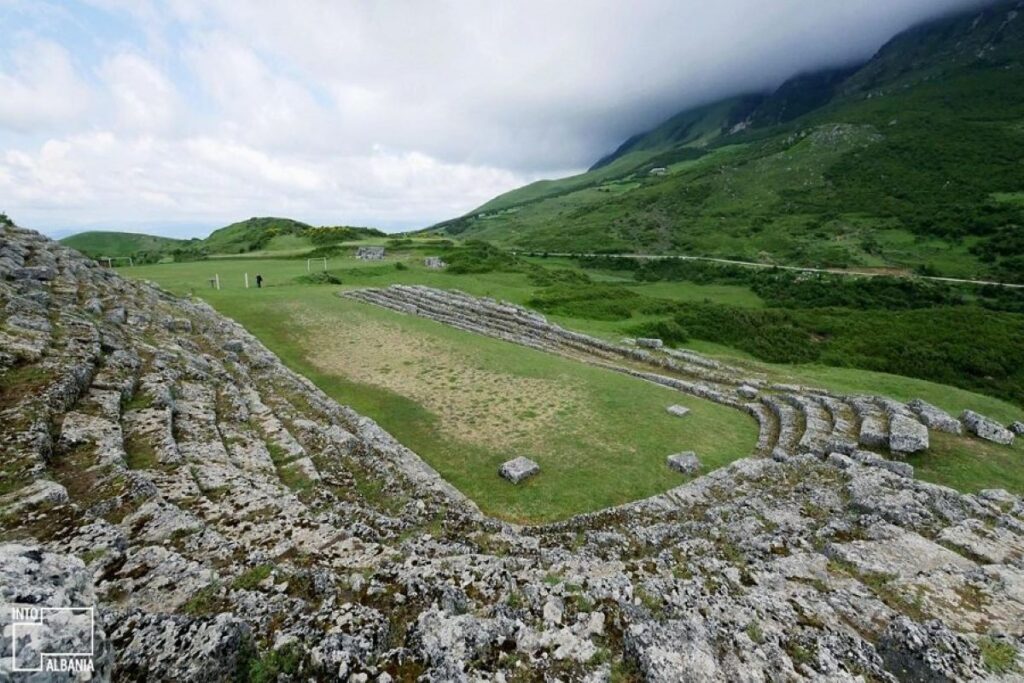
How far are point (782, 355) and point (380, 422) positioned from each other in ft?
112

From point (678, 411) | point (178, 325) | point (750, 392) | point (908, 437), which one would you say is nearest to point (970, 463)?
point (908, 437)

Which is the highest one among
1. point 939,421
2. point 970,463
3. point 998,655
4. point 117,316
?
point 117,316

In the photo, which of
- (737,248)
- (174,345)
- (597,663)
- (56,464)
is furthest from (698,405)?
(737,248)

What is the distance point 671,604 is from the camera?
799 cm

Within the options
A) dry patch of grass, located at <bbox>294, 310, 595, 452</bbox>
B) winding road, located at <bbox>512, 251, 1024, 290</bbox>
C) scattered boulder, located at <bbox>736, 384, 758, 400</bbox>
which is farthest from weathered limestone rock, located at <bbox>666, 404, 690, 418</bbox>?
winding road, located at <bbox>512, 251, 1024, 290</bbox>

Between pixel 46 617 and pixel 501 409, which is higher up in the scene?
pixel 46 617

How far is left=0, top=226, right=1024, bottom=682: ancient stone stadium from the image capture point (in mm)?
6047

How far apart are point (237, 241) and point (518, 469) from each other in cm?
9631

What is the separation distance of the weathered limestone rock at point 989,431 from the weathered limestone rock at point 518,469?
19.3 meters

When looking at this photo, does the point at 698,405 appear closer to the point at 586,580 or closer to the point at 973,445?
the point at 973,445

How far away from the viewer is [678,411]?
68.6ft

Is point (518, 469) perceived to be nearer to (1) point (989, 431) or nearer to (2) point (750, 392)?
(2) point (750, 392)

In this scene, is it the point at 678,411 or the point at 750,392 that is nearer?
the point at 678,411

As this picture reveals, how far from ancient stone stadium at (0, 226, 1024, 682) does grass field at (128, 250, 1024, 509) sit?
56.1 inches
